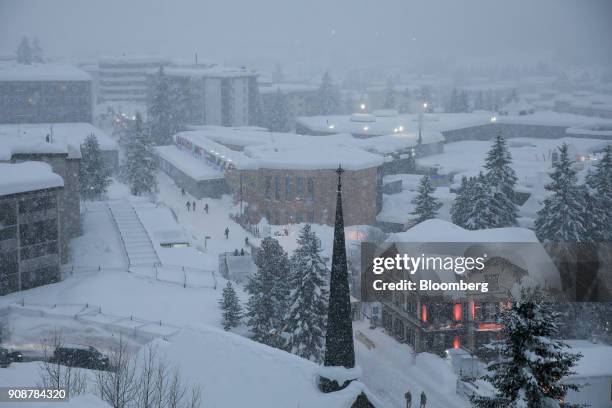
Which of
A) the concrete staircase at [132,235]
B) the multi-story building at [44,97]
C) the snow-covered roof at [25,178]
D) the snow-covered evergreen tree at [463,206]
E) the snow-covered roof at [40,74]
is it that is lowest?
the concrete staircase at [132,235]

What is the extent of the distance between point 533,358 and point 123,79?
6218 inches

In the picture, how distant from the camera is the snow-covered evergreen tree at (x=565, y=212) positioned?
46656 mm

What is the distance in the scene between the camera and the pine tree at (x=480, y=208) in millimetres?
51219

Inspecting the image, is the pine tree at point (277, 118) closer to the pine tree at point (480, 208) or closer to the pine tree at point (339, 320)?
the pine tree at point (480, 208)

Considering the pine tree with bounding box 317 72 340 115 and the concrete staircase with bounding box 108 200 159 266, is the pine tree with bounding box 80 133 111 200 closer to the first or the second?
the concrete staircase with bounding box 108 200 159 266

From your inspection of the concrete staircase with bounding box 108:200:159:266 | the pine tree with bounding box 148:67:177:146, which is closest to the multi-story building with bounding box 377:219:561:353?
the concrete staircase with bounding box 108:200:159:266

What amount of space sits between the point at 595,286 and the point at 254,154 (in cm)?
3571

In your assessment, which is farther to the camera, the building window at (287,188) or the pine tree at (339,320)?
the building window at (287,188)

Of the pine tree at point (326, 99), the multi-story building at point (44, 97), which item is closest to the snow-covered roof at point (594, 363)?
the multi-story building at point (44, 97)

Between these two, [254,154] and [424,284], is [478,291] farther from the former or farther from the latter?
[254,154]

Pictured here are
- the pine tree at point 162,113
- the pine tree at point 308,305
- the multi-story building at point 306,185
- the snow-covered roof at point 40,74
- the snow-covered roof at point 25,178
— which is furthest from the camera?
the snow-covered roof at point 40,74

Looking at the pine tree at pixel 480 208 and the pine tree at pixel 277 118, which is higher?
the pine tree at pixel 277 118

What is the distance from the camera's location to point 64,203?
47.2 m

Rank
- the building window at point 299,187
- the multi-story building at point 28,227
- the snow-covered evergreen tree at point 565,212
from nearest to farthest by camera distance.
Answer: the multi-story building at point 28,227
the snow-covered evergreen tree at point 565,212
the building window at point 299,187
